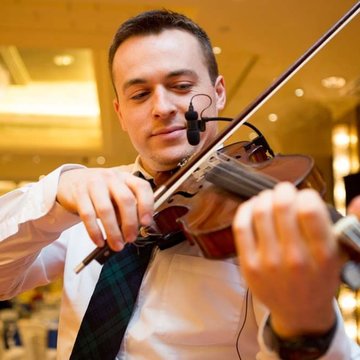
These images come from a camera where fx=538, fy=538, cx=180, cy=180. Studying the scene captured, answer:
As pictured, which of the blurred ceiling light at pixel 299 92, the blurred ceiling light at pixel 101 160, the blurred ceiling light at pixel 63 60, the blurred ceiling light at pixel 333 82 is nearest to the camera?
the blurred ceiling light at pixel 333 82

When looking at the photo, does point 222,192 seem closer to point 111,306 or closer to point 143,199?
point 143,199

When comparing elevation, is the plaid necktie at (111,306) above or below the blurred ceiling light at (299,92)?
above

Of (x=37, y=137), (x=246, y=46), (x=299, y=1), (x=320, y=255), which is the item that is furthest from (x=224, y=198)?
(x=37, y=137)

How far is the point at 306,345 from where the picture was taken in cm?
49

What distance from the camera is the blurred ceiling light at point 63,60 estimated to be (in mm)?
5406

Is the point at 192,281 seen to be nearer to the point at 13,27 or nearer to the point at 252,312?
the point at 252,312

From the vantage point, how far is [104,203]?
2.06 ft

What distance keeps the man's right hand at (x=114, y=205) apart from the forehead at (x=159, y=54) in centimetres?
30

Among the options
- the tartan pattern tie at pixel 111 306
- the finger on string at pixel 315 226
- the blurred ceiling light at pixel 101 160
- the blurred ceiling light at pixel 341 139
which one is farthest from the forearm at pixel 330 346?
the blurred ceiling light at pixel 101 160

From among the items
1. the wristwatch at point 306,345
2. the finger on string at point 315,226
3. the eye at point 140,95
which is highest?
the finger on string at point 315,226

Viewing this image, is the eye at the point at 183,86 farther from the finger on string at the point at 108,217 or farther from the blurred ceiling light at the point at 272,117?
the blurred ceiling light at the point at 272,117

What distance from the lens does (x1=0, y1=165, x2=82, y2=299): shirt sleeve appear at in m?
0.74

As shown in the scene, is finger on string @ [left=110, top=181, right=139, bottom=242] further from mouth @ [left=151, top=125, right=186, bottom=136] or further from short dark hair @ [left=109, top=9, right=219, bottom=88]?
short dark hair @ [left=109, top=9, right=219, bottom=88]

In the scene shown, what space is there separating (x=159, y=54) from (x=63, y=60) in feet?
15.9
